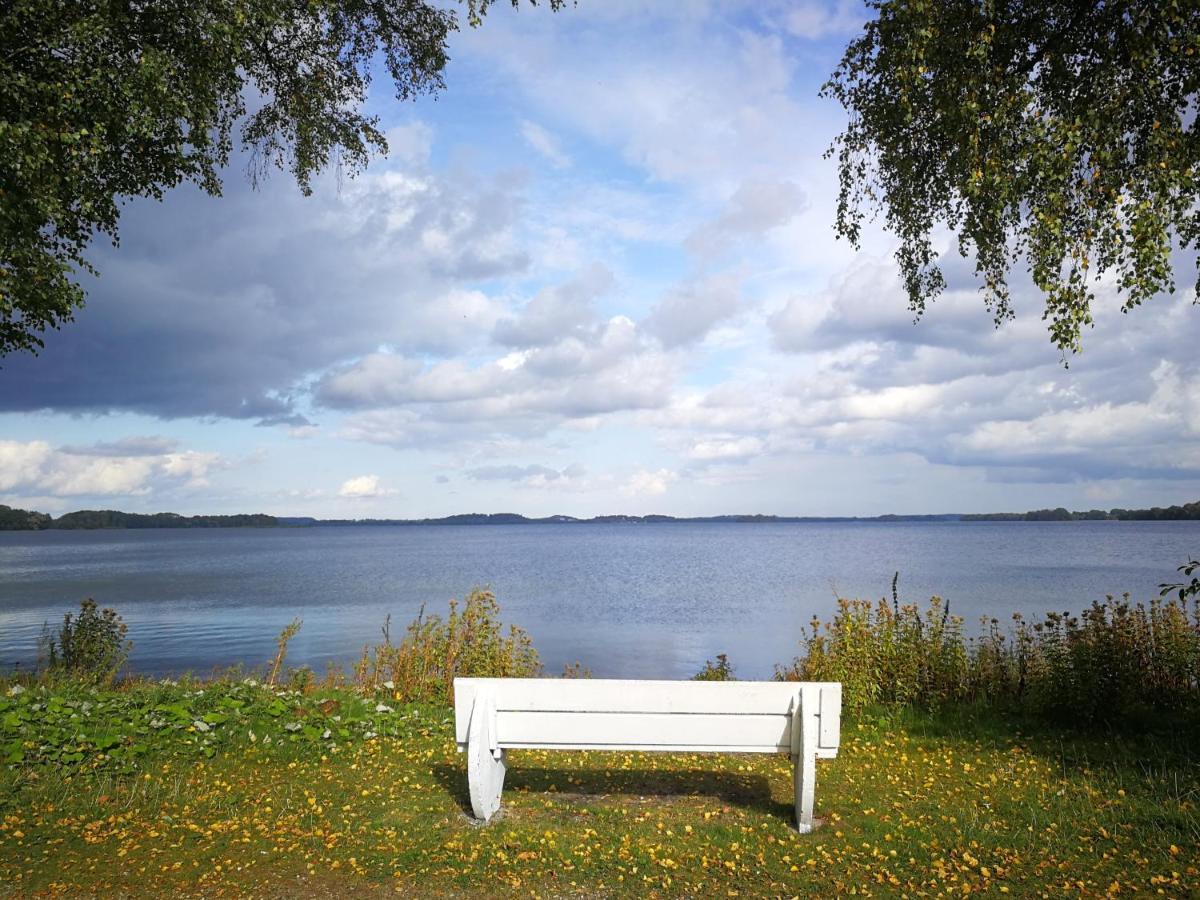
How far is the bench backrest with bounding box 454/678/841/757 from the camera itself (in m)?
4.95

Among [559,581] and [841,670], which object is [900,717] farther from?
[559,581]

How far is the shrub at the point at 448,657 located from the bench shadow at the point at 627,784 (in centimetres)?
283

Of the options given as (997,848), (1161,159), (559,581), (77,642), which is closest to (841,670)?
(997,848)

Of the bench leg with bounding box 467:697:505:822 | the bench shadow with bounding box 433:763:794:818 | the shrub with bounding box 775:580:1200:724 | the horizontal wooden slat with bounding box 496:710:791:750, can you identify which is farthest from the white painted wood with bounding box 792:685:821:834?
the shrub with bounding box 775:580:1200:724

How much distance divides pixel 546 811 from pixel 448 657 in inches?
175

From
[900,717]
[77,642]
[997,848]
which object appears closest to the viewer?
[997,848]

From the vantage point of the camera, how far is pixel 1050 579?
3819cm

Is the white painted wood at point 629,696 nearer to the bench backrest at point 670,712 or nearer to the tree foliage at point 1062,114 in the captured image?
the bench backrest at point 670,712

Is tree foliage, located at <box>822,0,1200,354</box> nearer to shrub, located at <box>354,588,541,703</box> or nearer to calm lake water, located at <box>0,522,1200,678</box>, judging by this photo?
shrub, located at <box>354,588,541,703</box>

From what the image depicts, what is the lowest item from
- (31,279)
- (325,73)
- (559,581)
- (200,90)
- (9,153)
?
(559,581)

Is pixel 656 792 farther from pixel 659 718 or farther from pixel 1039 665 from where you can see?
pixel 1039 665

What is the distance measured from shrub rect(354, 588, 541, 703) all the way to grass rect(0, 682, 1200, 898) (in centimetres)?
152

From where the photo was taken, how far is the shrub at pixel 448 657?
30.6 ft

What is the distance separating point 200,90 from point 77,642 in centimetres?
848
